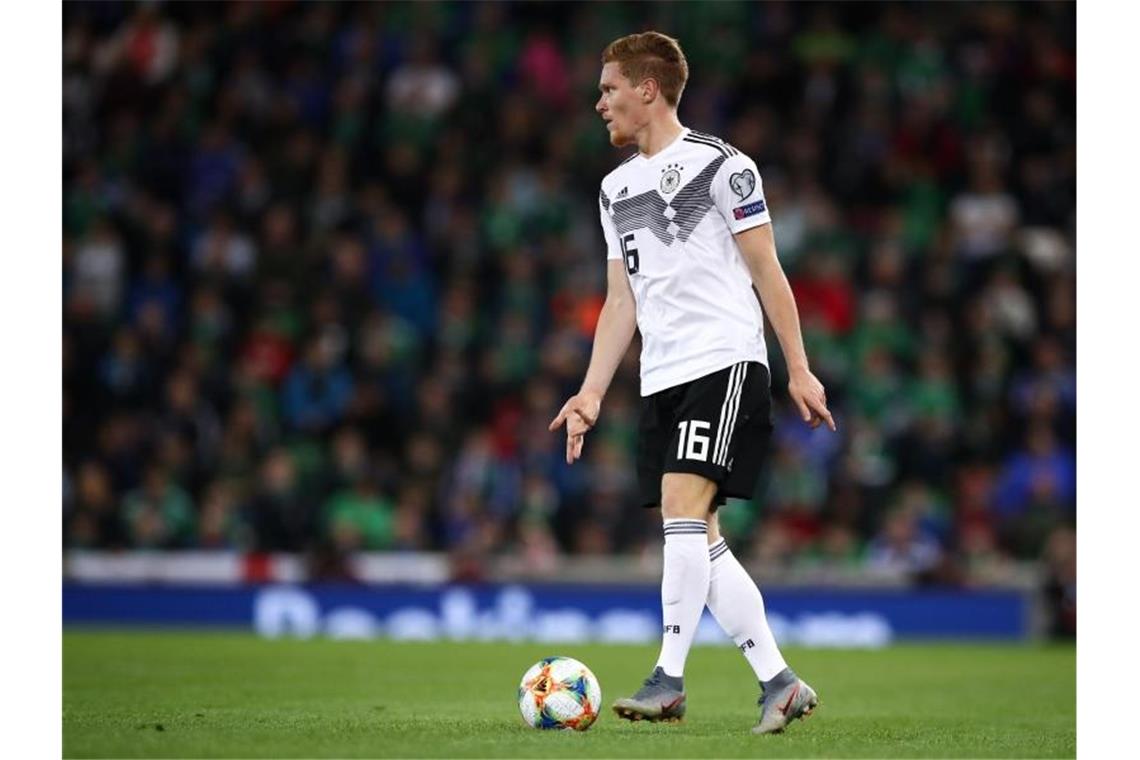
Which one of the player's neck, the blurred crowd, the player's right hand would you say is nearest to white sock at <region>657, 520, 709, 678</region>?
the player's right hand

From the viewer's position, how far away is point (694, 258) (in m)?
7.01

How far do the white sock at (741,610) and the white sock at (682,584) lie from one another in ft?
0.32

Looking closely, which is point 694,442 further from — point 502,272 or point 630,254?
point 502,272

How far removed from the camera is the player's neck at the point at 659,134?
7145 mm

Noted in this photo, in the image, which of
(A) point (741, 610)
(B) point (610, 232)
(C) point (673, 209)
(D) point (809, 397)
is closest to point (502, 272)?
(B) point (610, 232)

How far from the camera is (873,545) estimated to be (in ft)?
53.3

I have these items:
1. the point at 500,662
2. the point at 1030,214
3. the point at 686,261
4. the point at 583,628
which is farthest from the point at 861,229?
the point at 686,261

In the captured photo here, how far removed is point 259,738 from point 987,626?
10349 mm

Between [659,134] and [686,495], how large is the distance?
54.1 inches

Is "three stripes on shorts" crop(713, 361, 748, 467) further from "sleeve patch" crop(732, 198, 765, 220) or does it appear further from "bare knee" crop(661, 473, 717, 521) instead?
"sleeve patch" crop(732, 198, 765, 220)

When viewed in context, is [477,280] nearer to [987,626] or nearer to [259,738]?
[987,626]

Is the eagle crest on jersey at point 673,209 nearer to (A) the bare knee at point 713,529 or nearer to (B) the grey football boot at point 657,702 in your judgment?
(A) the bare knee at point 713,529

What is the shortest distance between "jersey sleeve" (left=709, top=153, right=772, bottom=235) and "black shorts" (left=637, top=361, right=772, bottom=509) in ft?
1.72

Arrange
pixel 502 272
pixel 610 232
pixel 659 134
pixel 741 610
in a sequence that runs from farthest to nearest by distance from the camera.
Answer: pixel 502 272 → pixel 610 232 → pixel 659 134 → pixel 741 610
